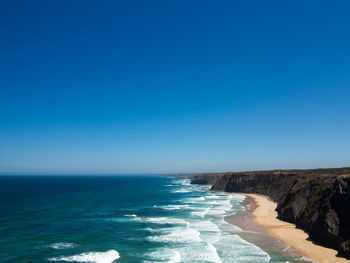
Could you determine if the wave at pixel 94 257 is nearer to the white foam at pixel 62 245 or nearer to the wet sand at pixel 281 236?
the white foam at pixel 62 245

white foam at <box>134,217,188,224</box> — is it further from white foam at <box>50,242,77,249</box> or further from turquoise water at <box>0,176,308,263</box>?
white foam at <box>50,242,77,249</box>

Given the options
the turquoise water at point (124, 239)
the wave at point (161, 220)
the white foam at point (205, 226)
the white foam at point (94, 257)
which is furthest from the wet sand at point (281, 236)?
the white foam at point (94, 257)

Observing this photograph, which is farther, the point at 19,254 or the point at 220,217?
the point at 220,217

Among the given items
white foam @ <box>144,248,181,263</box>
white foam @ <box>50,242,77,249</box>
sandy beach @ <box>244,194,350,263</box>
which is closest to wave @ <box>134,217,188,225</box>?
sandy beach @ <box>244,194,350,263</box>

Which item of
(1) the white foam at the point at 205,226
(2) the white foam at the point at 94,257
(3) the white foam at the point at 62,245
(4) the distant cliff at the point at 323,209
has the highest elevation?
(4) the distant cliff at the point at 323,209

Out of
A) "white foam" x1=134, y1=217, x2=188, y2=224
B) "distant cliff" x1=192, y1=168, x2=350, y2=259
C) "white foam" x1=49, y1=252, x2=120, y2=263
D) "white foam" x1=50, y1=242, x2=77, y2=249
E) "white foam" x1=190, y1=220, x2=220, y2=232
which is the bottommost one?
"white foam" x1=190, y1=220, x2=220, y2=232

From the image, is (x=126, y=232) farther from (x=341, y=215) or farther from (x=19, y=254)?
(x=341, y=215)

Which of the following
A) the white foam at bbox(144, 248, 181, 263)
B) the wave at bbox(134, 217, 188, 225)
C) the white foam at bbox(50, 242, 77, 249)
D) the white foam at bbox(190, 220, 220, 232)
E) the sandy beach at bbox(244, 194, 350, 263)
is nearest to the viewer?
the sandy beach at bbox(244, 194, 350, 263)

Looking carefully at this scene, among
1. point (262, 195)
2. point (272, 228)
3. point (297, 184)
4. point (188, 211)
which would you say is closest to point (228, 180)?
point (262, 195)
